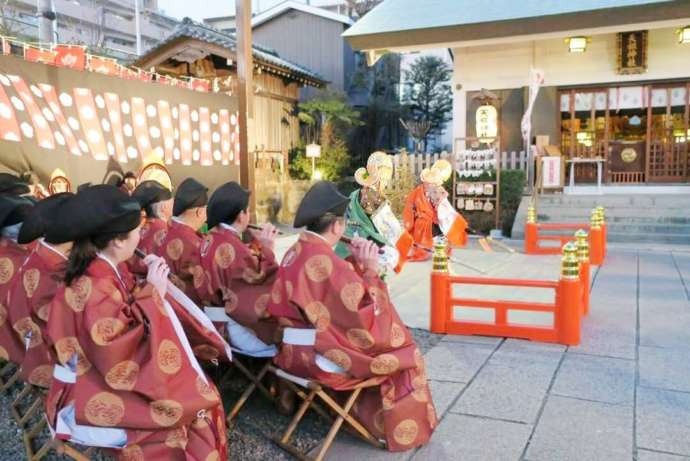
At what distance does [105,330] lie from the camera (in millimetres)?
2336

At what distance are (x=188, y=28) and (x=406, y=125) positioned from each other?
27.1 feet

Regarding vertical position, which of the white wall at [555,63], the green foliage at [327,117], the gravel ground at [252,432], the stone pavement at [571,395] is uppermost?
the white wall at [555,63]

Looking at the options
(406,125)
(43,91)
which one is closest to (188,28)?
(406,125)

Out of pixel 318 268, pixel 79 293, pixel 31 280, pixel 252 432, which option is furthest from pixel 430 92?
pixel 79 293

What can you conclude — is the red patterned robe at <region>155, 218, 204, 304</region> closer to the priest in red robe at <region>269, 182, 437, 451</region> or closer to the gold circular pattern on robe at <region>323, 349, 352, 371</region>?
the priest in red robe at <region>269, 182, 437, 451</region>

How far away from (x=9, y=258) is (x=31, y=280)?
74 centimetres

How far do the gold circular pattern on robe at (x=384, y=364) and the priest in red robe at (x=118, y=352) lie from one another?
2.91ft

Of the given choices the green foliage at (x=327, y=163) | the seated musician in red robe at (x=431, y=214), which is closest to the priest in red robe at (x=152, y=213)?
the seated musician in red robe at (x=431, y=214)

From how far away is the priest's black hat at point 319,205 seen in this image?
309 centimetres

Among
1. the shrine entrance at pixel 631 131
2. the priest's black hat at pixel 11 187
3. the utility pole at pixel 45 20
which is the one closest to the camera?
the priest's black hat at pixel 11 187

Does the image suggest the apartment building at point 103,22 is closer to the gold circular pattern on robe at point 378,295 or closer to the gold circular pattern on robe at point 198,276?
the gold circular pattern on robe at point 198,276

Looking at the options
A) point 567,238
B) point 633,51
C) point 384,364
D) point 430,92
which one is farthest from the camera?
point 430,92

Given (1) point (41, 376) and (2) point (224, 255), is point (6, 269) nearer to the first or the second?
(1) point (41, 376)

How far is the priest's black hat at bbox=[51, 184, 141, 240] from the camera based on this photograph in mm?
2393
